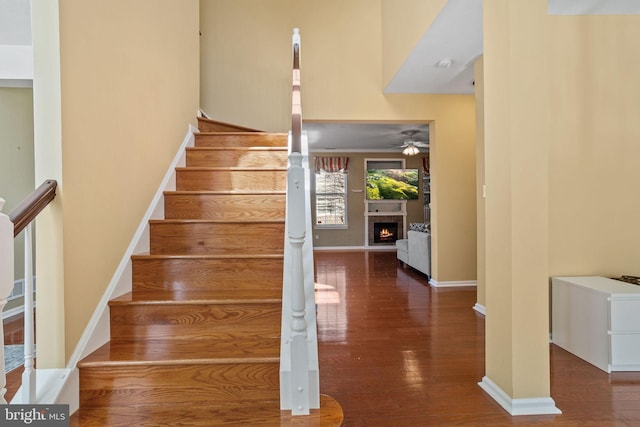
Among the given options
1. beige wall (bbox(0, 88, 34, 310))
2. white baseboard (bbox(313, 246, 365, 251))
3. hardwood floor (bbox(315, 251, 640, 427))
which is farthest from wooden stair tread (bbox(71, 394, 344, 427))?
white baseboard (bbox(313, 246, 365, 251))

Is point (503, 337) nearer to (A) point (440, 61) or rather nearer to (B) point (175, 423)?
(B) point (175, 423)

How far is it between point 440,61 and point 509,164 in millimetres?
2120

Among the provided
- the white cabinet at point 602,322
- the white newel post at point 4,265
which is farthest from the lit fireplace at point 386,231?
the white newel post at point 4,265

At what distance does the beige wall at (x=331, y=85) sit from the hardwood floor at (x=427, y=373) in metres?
1.26

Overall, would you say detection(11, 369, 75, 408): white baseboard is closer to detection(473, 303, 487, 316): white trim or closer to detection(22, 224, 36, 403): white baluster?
detection(22, 224, 36, 403): white baluster

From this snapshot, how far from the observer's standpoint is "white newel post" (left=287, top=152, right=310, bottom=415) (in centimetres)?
135

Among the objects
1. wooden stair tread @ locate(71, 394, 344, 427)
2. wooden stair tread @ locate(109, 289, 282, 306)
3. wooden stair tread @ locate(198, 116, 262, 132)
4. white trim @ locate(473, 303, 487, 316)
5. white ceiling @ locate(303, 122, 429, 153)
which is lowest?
white trim @ locate(473, 303, 487, 316)

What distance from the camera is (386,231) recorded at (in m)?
8.59

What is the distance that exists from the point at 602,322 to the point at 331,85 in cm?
361

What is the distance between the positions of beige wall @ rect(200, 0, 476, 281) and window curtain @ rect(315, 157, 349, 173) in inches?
155

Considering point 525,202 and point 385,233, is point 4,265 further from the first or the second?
point 385,233

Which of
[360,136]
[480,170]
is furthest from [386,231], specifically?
[480,170]

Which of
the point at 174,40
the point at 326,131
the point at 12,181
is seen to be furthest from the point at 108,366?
the point at 326,131

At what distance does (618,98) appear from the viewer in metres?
2.77
